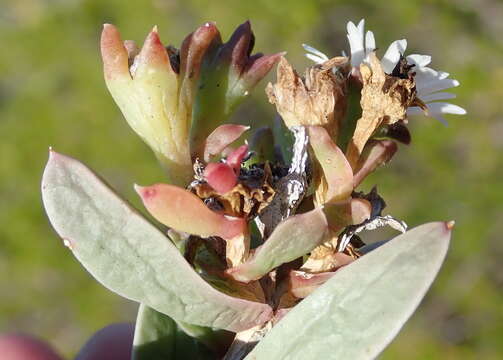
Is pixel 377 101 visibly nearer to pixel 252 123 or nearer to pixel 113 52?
pixel 113 52

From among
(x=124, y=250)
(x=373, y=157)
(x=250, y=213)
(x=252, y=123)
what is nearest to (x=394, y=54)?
(x=373, y=157)

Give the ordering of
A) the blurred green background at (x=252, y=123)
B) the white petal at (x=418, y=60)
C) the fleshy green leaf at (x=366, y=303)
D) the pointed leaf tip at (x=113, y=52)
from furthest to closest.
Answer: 1. the blurred green background at (x=252, y=123)
2. the white petal at (x=418, y=60)
3. the pointed leaf tip at (x=113, y=52)
4. the fleshy green leaf at (x=366, y=303)

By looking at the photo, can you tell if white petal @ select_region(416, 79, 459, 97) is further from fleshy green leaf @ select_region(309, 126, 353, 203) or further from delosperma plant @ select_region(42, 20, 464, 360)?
fleshy green leaf @ select_region(309, 126, 353, 203)

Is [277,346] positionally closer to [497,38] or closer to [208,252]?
[208,252]

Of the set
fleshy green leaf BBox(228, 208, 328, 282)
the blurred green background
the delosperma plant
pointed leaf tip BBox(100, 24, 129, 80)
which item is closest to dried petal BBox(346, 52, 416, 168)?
the delosperma plant

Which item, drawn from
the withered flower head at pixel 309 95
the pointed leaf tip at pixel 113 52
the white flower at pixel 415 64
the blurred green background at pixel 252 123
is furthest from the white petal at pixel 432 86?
the blurred green background at pixel 252 123

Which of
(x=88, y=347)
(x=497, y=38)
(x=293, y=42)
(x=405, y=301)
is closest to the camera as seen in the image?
(x=405, y=301)

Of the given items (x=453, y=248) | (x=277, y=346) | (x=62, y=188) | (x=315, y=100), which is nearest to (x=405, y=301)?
(x=277, y=346)

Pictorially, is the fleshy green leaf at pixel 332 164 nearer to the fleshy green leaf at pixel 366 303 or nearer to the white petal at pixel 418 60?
the fleshy green leaf at pixel 366 303
